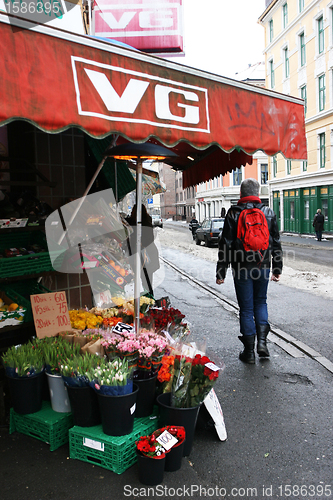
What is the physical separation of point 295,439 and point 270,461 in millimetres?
415

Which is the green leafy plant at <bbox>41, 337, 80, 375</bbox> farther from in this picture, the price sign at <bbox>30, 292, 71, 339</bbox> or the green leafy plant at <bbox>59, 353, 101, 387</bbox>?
the price sign at <bbox>30, 292, 71, 339</bbox>

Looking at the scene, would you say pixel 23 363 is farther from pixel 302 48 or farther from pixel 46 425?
pixel 302 48

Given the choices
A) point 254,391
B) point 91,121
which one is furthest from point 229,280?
point 91,121

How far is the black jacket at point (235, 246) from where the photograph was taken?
476 centimetres

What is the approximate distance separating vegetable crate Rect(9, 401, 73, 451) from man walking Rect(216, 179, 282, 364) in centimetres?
246

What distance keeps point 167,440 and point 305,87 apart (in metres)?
31.7

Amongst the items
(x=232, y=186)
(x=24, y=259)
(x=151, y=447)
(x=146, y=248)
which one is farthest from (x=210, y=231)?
(x=232, y=186)

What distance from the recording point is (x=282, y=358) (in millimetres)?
5102

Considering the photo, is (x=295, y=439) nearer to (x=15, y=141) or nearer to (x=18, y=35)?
(x=18, y=35)

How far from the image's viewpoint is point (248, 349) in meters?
4.89

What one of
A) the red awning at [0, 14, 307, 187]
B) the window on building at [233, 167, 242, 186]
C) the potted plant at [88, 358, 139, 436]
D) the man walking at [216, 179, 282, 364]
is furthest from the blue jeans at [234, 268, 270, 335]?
the window on building at [233, 167, 242, 186]

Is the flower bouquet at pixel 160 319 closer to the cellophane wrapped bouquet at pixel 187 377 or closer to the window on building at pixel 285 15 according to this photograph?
the cellophane wrapped bouquet at pixel 187 377

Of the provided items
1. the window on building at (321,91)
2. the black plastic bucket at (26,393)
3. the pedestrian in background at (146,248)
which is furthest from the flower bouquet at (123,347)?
the window on building at (321,91)

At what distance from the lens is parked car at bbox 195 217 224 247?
22.0m
